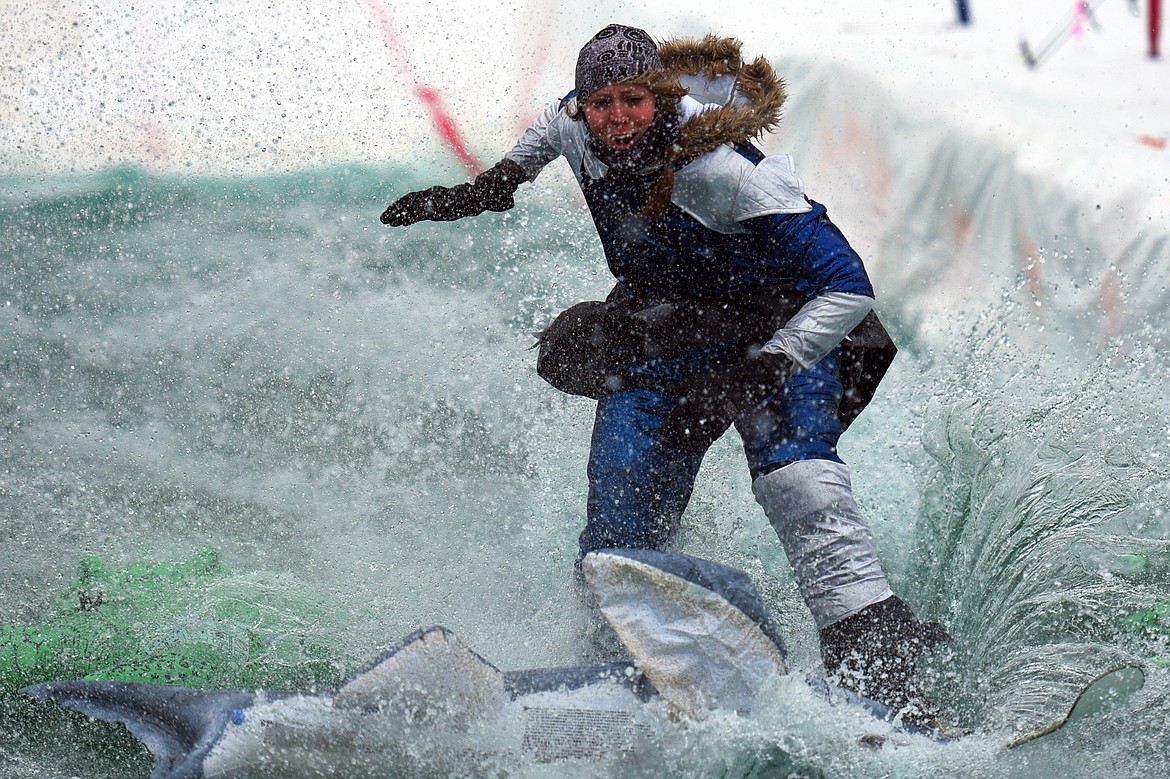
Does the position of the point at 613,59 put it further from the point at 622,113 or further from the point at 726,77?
the point at 726,77

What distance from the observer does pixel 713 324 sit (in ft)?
7.12

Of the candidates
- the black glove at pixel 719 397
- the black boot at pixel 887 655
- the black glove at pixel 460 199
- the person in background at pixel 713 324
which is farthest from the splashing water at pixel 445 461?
the black glove at pixel 460 199

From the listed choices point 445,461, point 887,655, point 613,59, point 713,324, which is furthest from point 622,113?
point 445,461

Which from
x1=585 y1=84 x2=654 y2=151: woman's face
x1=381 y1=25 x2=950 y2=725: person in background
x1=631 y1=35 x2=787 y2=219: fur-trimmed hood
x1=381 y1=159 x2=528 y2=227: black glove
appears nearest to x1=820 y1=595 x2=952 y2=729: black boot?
x1=381 y1=25 x2=950 y2=725: person in background

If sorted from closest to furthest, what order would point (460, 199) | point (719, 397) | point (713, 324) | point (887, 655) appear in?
point (887, 655)
point (719, 397)
point (713, 324)
point (460, 199)

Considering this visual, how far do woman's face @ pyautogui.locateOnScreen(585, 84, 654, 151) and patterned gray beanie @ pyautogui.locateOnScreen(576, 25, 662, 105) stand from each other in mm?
19

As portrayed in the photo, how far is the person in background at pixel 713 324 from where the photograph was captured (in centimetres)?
197

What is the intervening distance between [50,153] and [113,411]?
51.0 inches

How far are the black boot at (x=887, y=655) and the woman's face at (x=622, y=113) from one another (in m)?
0.88

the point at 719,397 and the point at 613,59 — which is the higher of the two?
the point at 613,59

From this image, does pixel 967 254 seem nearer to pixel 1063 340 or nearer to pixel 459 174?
pixel 1063 340

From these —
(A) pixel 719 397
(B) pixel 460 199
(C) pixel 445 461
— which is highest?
(B) pixel 460 199

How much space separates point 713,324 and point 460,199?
0.56 m

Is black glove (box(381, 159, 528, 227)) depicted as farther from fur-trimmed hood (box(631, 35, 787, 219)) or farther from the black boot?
the black boot
